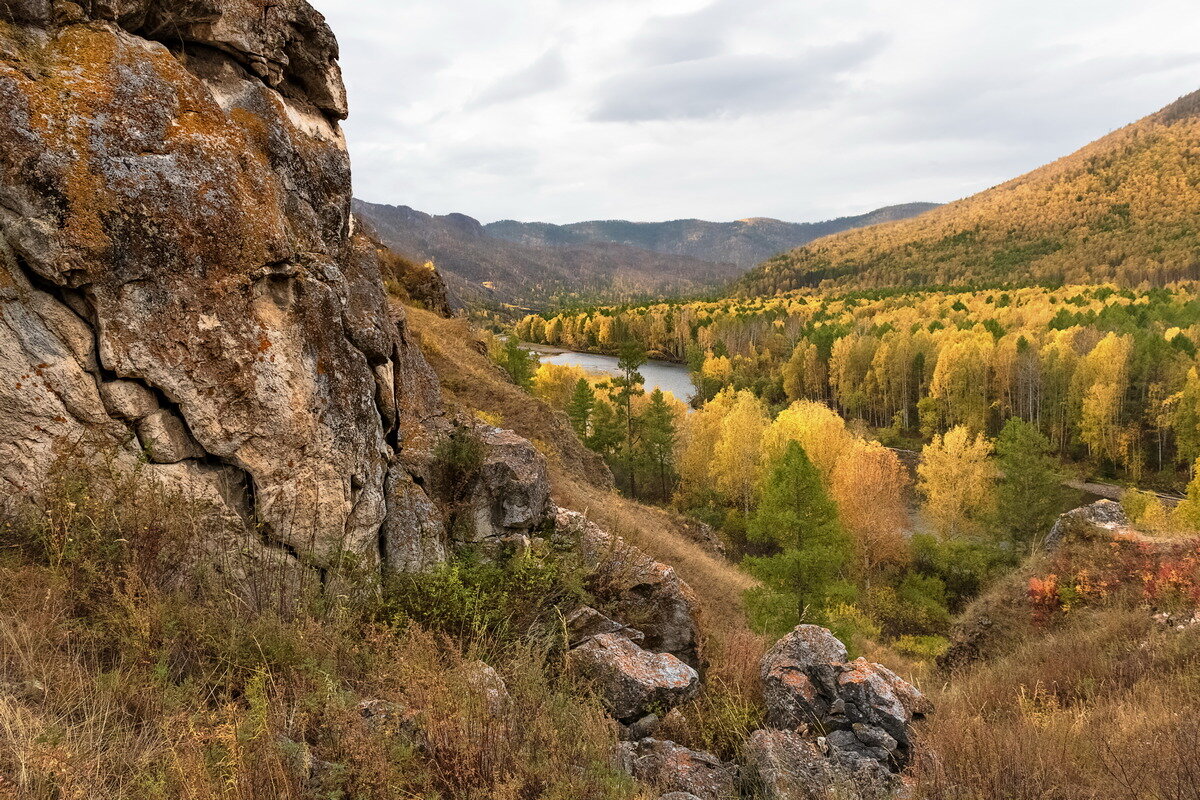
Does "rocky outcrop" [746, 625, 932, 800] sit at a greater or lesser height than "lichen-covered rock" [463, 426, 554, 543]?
lesser

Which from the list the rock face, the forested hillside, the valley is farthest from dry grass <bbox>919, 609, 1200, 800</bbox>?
the forested hillside

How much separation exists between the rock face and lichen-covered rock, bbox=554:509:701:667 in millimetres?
2131

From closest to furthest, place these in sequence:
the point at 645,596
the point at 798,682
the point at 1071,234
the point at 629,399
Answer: the point at 798,682, the point at 645,596, the point at 629,399, the point at 1071,234

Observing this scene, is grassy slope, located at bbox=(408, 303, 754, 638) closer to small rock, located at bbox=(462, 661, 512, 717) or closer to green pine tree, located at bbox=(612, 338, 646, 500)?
small rock, located at bbox=(462, 661, 512, 717)

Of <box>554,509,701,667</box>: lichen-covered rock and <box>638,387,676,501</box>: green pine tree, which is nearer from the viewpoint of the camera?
<box>554,509,701,667</box>: lichen-covered rock

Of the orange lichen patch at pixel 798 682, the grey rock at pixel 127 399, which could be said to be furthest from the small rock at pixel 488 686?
the grey rock at pixel 127 399

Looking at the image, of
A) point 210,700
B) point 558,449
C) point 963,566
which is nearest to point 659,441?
point 963,566

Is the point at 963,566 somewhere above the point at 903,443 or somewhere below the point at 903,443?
below

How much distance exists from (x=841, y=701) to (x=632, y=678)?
2113mm

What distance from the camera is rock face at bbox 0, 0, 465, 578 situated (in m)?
5.04

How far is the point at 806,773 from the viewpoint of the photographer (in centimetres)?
471

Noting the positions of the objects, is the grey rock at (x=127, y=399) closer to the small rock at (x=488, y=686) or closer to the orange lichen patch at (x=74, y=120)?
the orange lichen patch at (x=74, y=120)

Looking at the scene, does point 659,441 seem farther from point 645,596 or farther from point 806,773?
point 806,773

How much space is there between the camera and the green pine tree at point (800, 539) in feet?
63.2
